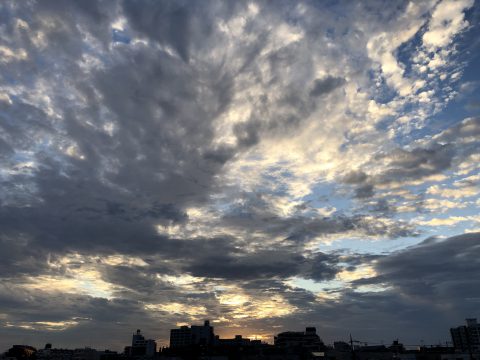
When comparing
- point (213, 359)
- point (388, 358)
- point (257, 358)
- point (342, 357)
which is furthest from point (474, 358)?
point (213, 359)

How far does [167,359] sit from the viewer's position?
155875 mm

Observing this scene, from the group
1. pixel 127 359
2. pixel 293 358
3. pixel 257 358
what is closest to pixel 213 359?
pixel 257 358

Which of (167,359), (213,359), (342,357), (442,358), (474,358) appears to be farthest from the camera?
(342,357)

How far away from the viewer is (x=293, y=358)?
161 m

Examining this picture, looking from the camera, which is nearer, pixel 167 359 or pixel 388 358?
pixel 167 359

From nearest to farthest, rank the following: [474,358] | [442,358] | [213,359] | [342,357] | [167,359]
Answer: [474,358]
[442,358]
[167,359]
[213,359]
[342,357]

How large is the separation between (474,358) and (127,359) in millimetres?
156291

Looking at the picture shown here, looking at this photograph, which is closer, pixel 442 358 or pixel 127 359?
pixel 442 358

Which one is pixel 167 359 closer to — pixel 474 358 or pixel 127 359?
pixel 127 359

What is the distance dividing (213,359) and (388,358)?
262 feet

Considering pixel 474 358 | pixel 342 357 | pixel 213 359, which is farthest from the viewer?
pixel 342 357

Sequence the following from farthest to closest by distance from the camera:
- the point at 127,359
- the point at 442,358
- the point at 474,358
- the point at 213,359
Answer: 1. the point at 127,359
2. the point at 213,359
3. the point at 442,358
4. the point at 474,358

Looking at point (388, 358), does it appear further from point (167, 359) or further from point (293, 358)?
point (167, 359)

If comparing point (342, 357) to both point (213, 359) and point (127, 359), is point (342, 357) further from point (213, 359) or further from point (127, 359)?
point (127, 359)
